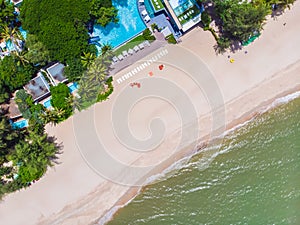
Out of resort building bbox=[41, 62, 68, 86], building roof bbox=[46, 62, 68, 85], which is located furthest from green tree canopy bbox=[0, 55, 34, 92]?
building roof bbox=[46, 62, 68, 85]

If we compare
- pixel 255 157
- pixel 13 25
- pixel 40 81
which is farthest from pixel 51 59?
pixel 255 157

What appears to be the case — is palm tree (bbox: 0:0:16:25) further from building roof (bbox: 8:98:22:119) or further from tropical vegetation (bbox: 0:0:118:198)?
building roof (bbox: 8:98:22:119)

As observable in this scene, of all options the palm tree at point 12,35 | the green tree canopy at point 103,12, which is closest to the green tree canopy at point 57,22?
the green tree canopy at point 103,12

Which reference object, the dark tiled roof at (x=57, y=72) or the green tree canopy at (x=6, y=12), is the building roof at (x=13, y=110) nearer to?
the dark tiled roof at (x=57, y=72)

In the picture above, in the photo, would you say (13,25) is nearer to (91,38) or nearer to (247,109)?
(91,38)

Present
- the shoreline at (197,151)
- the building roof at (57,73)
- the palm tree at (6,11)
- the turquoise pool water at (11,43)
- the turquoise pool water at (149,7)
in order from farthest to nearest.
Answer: the shoreline at (197,151) → the turquoise pool water at (149,7) → the building roof at (57,73) → the turquoise pool water at (11,43) → the palm tree at (6,11)

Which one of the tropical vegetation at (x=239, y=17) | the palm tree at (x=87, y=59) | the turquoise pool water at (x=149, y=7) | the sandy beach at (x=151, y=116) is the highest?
the turquoise pool water at (x=149, y=7)

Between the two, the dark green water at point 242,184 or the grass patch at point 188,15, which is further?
the dark green water at point 242,184
